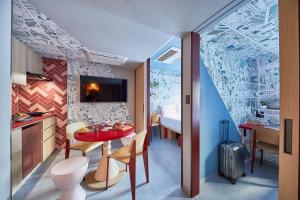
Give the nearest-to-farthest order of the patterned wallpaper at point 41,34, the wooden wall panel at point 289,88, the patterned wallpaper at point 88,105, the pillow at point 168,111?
the wooden wall panel at point 289,88
the patterned wallpaper at point 41,34
the patterned wallpaper at point 88,105
the pillow at point 168,111

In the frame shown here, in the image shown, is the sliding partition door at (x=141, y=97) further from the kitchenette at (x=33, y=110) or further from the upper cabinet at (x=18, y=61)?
the upper cabinet at (x=18, y=61)

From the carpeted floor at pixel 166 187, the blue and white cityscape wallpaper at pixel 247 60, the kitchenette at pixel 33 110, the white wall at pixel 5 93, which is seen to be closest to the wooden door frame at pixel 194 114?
the carpeted floor at pixel 166 187

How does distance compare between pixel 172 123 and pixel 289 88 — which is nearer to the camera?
pixel 289 88

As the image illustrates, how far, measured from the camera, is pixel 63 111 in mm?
3203

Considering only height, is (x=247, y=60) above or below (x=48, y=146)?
above

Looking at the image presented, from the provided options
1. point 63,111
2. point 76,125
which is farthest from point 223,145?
point 63,111

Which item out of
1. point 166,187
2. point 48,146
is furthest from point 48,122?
point 166,187

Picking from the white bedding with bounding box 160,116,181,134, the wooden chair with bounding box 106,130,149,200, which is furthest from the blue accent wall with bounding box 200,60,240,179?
the white bedding with bounding box 160,116,181,134

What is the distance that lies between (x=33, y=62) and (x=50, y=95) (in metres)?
0.78

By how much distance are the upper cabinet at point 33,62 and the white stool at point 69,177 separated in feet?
6.94

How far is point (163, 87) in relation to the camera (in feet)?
15.4

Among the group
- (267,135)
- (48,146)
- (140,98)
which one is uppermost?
(140,98)

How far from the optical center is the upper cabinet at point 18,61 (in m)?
1.98

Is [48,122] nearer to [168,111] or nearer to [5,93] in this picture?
[5,93]
